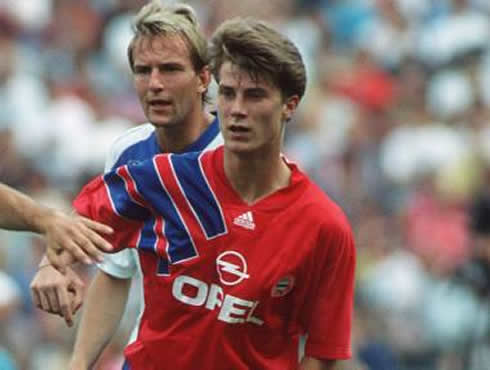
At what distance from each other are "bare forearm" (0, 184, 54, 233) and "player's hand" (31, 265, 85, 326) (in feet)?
0.85

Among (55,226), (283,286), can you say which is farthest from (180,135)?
(55,226)

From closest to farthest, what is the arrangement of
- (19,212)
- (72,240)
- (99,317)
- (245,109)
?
(72,240) < (19,212) < (245,109) < (99,317)

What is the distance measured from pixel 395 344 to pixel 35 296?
5.29 meters

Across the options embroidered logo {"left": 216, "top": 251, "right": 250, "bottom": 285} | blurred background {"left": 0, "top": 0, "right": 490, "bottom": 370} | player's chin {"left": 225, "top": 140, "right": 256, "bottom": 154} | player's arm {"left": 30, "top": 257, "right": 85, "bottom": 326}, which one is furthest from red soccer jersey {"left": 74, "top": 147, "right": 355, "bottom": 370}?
blurred background {"left": 0, "top": 0, "right": 490, "bottom": 370}

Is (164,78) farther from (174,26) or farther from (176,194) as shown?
(176,194)

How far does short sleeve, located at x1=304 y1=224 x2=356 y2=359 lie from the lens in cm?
693

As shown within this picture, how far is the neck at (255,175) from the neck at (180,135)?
64cm

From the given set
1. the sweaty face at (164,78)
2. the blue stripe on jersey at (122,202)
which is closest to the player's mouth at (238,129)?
the blue stripe on jersey at (122,202)

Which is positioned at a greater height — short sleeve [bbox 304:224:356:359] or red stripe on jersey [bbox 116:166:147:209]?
red stripe on jersey [bbox 116:166:147:209]

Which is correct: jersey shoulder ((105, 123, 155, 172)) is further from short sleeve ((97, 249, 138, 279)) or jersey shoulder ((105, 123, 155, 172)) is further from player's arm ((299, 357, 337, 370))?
player's arm ((299, 357, 337, 370))

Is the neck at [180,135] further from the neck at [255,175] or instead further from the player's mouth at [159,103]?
the neck at [255,175]

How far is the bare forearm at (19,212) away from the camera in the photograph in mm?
6512

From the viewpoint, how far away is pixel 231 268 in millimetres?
6957

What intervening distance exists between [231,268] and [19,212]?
867 mm
